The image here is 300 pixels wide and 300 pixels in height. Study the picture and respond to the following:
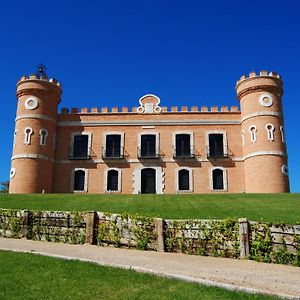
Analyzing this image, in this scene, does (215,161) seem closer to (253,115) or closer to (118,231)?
(253,115)

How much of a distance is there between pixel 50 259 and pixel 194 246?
13.2ft

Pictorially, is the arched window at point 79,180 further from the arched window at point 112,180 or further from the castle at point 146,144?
the arched window at point 112,180

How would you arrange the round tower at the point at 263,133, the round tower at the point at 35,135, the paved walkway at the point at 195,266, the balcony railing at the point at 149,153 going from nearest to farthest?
the paved walkway at the point at 195,266
the round tower at the point at 263,133
the round tower at the point at 35,135
the balcony railing at the point at 149,153

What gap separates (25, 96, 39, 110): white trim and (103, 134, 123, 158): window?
21.0 feet

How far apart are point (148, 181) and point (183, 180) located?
2872 mm

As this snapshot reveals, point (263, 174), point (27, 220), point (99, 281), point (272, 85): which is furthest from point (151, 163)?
point (99, 281)

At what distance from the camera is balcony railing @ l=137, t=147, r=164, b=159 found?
32.1 m

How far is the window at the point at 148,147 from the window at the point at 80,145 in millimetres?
4478

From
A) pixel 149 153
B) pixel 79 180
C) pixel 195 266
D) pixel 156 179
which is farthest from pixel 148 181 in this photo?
pixel 195 266

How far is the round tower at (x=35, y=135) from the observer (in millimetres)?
30405

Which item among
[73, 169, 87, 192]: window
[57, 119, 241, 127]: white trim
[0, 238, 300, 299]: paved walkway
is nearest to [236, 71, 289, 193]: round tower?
[57, 119, 241, 127]: white trim

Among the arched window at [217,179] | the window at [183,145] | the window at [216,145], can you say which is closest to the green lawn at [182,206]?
the arched window at [217,179]

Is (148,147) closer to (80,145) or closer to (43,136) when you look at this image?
(80,145)

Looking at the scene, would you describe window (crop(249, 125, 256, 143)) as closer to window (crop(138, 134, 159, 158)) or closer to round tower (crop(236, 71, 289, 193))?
round tower (crop(236, 71, 289, 193))
